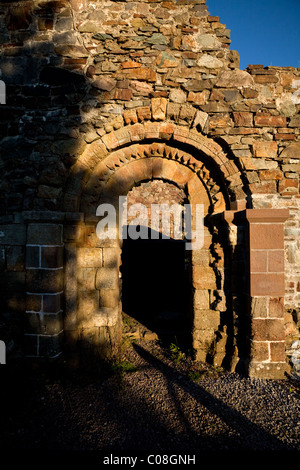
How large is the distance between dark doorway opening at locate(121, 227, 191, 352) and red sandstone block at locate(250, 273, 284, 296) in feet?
7.60

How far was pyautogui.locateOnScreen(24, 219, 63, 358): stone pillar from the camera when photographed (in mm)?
3301

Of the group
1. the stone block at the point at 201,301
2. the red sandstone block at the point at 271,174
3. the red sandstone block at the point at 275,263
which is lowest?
the stone block at the point at 201,301

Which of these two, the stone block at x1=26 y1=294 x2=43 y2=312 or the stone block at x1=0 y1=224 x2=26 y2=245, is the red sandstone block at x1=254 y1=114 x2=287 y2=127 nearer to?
the stone block at x1=0 y1=224 x2=26 y2=245

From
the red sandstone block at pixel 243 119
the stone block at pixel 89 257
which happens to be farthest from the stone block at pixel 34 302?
the red sandstone block at pixel 243 119

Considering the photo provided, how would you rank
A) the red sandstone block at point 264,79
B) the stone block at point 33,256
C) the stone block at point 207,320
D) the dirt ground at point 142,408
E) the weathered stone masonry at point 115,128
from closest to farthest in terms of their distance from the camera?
1. the dirt ground at point 142,408
2. the stone block at point 33,256
3. the weathered stone masonry at point 115,128
4. the red sandstone block at point 264,79
5. the stone block at point 207,320

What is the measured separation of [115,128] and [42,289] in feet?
8.16

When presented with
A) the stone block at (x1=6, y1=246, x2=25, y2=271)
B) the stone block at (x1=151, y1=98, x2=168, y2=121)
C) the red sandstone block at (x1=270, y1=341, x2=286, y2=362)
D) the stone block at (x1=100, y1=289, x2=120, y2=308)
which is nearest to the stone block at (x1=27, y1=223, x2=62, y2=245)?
the stone block at (x1=6, y1=246, x2=25, y2=271)

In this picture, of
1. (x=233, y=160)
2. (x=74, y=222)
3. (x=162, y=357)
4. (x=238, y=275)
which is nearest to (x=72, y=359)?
(x=162, y=357)

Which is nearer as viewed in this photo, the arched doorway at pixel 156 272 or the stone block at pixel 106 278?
the stone block at pixel 106 278

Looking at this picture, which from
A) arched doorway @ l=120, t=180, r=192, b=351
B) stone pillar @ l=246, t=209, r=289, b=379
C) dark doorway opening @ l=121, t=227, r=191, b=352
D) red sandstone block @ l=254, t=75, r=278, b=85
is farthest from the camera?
dark doorway opening @ l=121, t=227, r=191, b=352

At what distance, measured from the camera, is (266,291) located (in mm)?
3262

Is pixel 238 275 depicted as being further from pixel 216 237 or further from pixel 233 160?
pixel 233 160

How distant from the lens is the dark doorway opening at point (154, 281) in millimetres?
5709

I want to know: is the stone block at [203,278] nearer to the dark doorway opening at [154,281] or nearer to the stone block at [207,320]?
the stone block at [207,320]
